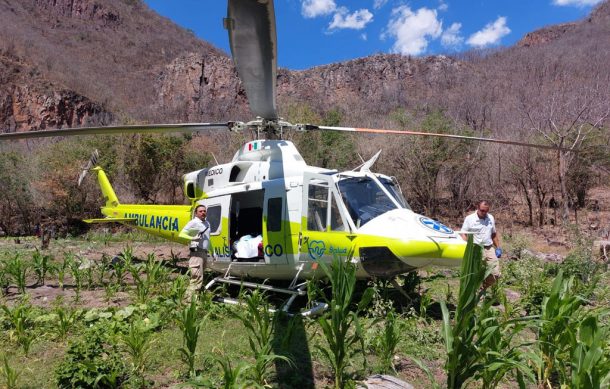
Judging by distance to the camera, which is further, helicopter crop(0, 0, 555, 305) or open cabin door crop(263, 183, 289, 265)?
open cabin door crop(263, 183, 289, 265)

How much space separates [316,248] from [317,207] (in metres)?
0.54

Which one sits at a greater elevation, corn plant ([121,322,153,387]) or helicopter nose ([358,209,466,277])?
helicopter nose ([358,209,466,277])

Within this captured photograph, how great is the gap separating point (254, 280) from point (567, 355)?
4.43 meters

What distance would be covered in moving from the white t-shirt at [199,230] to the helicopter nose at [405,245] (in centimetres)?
246

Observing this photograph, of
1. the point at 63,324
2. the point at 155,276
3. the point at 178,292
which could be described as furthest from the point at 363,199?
the point at 63,324

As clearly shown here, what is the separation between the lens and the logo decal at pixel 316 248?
500 centimetres

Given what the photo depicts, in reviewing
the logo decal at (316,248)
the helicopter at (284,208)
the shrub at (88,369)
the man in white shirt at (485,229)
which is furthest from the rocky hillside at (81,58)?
the shrub at (88,369)

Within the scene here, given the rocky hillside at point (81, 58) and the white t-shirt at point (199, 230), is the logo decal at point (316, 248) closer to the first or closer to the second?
the white t-shirt at point (199, 230)

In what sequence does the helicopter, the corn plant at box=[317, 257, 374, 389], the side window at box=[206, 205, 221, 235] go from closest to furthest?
the corn plant at box=[317, 257, 374, 389], the helicopter, the side window at box=[206, 205, 221, 235]

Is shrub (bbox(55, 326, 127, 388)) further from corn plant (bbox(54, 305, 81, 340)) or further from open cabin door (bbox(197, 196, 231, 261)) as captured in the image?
open cabin door (bbox(197, 196, 231, 261))

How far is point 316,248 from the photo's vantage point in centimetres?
504

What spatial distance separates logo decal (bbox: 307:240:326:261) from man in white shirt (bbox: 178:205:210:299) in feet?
5.80

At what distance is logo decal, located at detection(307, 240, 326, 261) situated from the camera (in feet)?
16.4

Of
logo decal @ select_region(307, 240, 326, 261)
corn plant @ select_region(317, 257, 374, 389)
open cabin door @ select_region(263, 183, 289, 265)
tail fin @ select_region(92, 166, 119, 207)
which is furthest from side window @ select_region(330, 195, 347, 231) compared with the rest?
tail fin @ select_region(92, 166, 119, 207)
